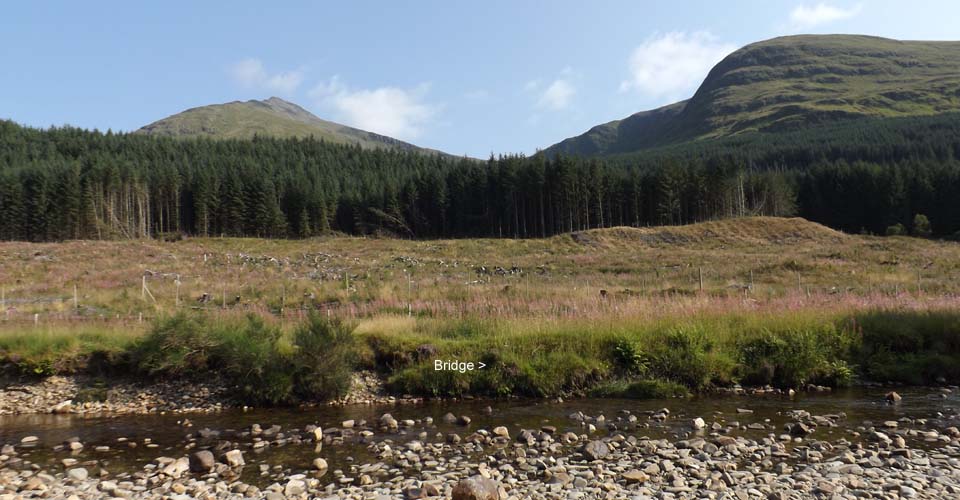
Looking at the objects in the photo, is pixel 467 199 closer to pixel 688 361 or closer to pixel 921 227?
pixel 921 227

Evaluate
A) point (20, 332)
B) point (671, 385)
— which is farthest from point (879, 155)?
point (20, 332)

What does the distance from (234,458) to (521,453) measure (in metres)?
5.11

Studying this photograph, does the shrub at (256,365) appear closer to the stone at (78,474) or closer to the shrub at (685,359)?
the stone at (78,474)

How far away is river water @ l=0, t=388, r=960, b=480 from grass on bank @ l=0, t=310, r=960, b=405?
70cm

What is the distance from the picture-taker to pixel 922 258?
152 ft

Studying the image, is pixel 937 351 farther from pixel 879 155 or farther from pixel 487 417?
pixel 879 155

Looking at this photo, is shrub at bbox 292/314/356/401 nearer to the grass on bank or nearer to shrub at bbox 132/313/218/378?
the grass on bank

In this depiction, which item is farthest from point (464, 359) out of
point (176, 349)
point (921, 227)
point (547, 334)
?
point (921, 227)

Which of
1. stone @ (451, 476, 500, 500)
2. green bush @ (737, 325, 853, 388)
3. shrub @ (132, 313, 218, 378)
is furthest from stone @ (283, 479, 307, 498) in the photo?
green bush @ (737, 325, 853, 388)

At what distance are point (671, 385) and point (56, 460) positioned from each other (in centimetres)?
1349

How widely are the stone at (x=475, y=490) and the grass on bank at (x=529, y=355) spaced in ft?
21.2

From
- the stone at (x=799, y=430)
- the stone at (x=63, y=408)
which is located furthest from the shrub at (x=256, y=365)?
the stone at (x=799, y=430)

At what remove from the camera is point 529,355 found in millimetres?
14852

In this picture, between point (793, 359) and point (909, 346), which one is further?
point (909, 346)
